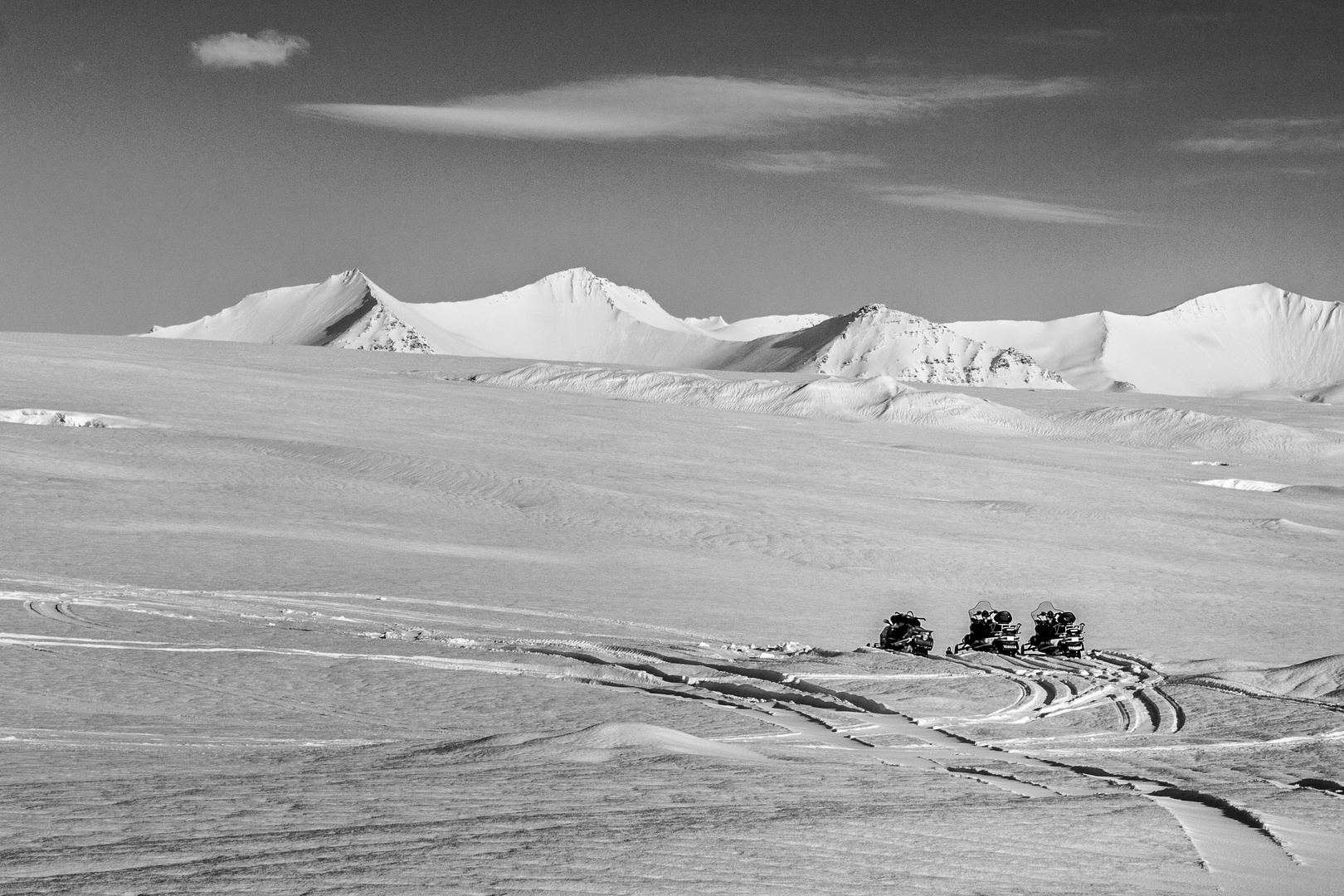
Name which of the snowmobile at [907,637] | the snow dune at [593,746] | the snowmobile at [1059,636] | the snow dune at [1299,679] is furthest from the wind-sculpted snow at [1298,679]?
the snow dune at [593,746]

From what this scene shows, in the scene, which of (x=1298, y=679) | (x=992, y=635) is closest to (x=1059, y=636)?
(x=992, y=635)

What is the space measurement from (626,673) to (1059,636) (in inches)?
203

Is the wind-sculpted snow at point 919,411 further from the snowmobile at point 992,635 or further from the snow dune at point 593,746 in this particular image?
the snow dune at point 593,746

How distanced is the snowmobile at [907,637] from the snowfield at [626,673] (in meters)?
0.58

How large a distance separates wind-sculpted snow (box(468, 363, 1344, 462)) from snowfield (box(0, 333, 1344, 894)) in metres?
22.6

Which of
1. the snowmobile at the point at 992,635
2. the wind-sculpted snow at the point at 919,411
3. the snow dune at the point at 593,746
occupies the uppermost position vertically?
the wind-sculpted snow at the point at 919,411

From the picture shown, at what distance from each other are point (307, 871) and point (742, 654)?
8422mm

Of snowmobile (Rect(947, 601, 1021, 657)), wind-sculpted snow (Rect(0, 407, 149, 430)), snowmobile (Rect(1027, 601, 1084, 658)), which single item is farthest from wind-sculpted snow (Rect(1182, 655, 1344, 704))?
wind-sculpted snow (Rect(0, 407, 149, 430))

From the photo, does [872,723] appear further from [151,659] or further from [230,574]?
[230,574]

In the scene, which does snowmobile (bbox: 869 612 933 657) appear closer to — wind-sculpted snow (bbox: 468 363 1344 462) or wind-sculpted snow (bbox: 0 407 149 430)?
wind-sculpted snow (bbox: 0 407 149 430)

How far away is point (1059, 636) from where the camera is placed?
14.4 metres

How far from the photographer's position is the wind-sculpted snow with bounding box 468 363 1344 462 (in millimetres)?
59812

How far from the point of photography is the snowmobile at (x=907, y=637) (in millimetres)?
13844

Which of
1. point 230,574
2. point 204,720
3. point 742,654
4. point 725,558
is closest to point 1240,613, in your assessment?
point 725,558
